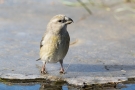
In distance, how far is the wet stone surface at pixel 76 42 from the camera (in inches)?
222

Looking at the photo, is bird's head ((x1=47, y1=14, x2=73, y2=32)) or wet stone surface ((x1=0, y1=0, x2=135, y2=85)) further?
wet stone surface ((x1=0, y1=0, x2=135, y2=85))

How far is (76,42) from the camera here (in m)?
7.05

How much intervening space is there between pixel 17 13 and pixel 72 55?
258cm

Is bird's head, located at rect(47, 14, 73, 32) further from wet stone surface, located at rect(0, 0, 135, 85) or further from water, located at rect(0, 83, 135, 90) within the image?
water, located at rect(0, 83, 135, 90)

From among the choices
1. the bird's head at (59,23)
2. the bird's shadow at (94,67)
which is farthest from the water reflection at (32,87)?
the bird's head at (59,23)

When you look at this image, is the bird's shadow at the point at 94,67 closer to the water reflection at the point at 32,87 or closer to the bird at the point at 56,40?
the bird at the point at 56,40

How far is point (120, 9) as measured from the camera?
8.68m

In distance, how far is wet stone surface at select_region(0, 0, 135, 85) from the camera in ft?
18.5

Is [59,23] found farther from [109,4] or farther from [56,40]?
[109,4]

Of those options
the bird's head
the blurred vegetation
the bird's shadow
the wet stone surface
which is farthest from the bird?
the blurred vegetation

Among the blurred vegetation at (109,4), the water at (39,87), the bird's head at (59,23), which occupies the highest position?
the blurred vegetation at (109,4)

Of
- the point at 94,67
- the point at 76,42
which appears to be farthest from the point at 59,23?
the point at 76,42

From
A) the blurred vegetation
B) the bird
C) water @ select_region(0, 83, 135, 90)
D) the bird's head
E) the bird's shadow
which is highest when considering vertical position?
the blurred vegetation

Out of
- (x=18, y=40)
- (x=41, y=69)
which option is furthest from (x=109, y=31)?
(x=41, y=69)
